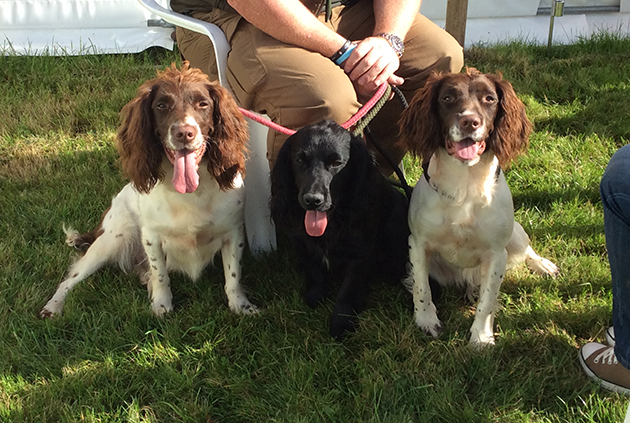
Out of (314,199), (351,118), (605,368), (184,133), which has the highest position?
(184,133)

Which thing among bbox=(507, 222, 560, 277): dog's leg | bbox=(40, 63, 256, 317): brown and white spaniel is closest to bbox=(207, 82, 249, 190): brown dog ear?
bbox=(40, 63, 256, 317): brown and white spaniel

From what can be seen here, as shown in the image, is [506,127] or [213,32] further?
[213,32]

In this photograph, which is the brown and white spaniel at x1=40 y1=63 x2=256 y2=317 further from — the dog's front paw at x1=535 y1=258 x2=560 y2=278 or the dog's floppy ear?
the dog's front paw at x1=535 y1=258 x2=560 y2=278

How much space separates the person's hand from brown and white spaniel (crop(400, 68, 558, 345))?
1.37 feet

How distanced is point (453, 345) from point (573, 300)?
60 centimetres

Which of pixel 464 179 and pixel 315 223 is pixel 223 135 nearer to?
pixel 315 223

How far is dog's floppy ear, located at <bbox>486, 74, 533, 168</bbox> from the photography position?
2.10 meters

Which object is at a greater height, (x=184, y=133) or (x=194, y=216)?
(x=184, y=133)

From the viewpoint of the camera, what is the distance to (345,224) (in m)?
2.47

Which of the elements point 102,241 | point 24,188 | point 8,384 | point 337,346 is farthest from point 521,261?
point 24,188

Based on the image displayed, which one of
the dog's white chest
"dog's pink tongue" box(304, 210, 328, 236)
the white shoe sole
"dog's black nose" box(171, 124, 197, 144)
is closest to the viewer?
the white shoe sole

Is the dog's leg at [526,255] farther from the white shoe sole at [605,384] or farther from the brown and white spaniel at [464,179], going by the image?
the white shoe sole at [605,384]

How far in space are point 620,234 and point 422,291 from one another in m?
0.88

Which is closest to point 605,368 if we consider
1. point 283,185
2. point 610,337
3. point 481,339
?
point 610,337
